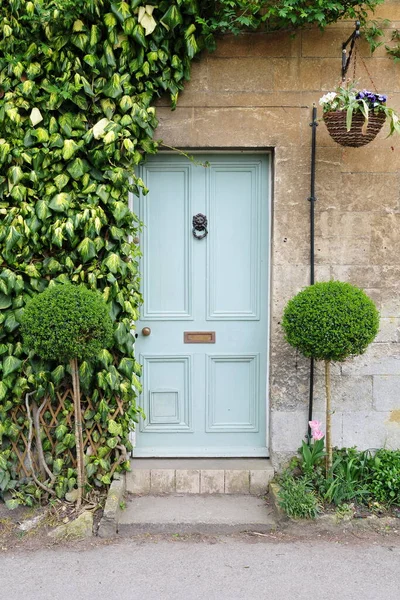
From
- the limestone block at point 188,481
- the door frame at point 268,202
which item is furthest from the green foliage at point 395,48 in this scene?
the limestone block at point 188,481

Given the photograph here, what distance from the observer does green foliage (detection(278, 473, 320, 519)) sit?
159 inches

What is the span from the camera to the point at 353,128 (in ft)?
13.5

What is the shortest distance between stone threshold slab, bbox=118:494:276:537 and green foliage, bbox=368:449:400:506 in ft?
2.57

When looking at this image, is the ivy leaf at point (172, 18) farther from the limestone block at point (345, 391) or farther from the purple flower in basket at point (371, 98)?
the limestone block at point (345, 391)

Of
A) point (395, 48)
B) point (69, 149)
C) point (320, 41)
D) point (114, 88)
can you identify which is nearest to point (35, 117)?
point (69, 149)

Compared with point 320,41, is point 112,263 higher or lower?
lower

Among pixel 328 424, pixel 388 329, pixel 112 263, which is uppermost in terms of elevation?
pixel 112 263

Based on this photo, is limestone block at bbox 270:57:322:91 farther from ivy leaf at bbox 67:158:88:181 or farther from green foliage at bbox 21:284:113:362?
green foliage at bbox 21:284:113:362

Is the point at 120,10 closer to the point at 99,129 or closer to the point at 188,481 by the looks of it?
the point at 99,129

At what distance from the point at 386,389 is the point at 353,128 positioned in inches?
79.4

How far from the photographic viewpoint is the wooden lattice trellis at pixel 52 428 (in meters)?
4.39

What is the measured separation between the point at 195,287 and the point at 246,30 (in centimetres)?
200

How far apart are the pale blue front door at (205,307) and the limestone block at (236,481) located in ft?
0.74

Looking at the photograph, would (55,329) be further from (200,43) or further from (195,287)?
(200,43)
